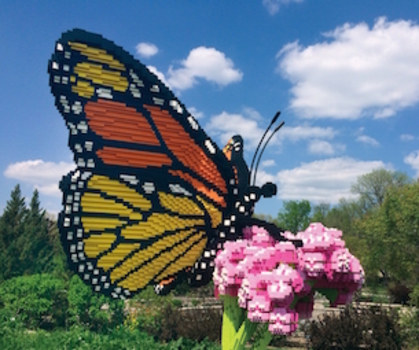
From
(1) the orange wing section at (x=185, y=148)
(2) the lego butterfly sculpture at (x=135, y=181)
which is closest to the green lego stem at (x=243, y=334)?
(2) the lego butterfly sculpture at (x=135, y=181)

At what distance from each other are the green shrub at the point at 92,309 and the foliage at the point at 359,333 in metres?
7.03

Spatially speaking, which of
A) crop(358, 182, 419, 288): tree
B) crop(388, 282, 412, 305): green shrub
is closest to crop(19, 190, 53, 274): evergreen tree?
crop(358, 182, 419, 288): tree

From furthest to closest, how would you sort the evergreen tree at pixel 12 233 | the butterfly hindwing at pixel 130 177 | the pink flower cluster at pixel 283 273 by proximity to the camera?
the evergreen tree at pixel 12 233 → the butterfly hindwing at pixel 130 177 → the pink flower cluster at pixel 283 273

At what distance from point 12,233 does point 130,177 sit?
25985 mm

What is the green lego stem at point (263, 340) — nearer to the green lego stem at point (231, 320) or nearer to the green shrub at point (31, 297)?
the green lego stem at point (231, 320)

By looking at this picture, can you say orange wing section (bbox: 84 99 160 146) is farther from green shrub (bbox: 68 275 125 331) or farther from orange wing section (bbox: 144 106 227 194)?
green shrub (bbox: 68 275 125 331)

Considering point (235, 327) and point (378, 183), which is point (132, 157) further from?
point (378, 183)

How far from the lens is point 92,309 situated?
49.9 ft

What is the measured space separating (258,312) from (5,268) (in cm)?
2257

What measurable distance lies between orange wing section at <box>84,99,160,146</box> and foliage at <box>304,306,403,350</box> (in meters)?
9.15

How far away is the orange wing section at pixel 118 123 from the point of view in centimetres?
427

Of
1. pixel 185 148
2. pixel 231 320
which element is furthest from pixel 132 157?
pixel 231 320

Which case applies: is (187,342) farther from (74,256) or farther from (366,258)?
(366,258)

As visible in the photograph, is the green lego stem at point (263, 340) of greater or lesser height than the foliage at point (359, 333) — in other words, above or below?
above
